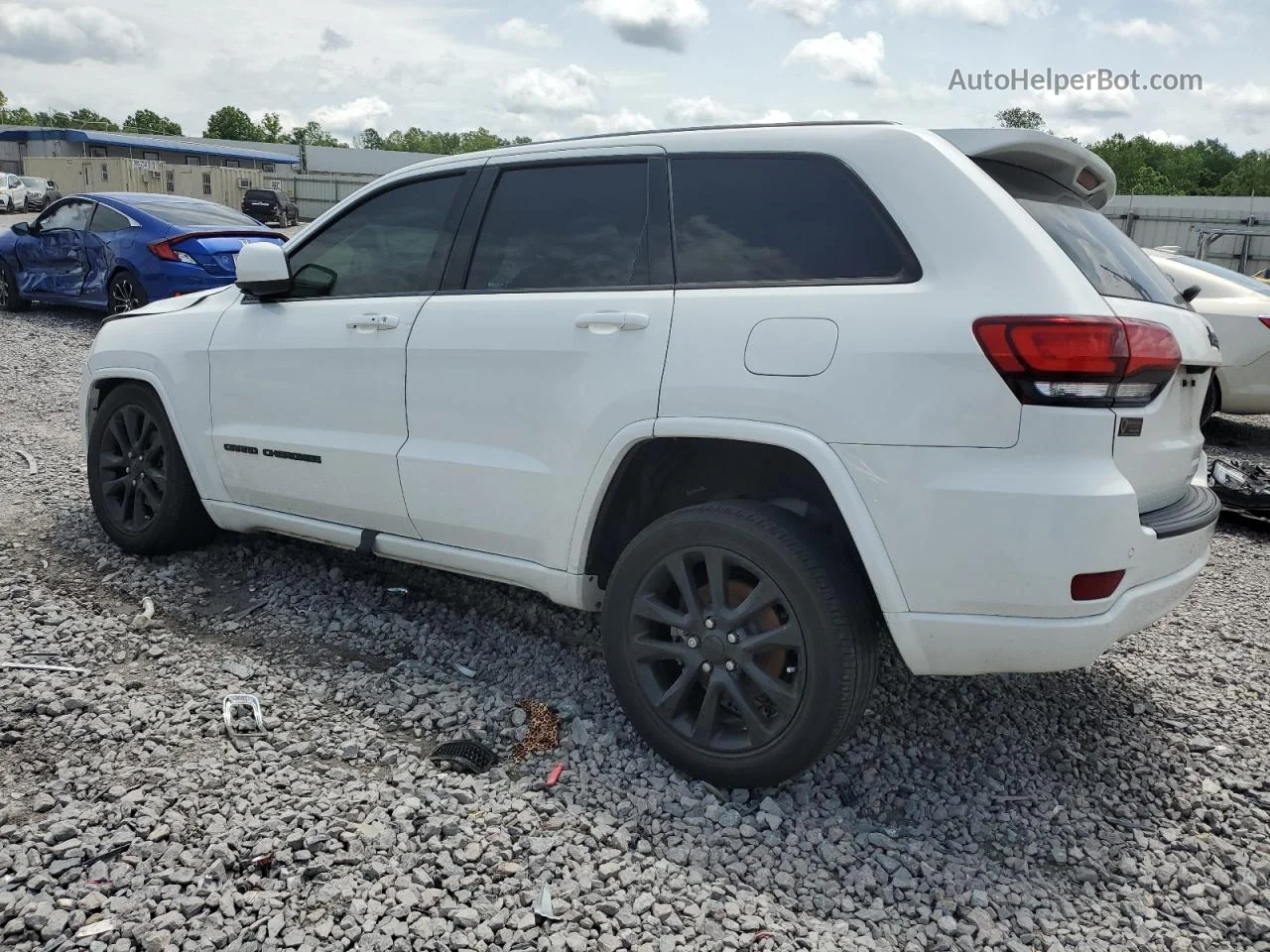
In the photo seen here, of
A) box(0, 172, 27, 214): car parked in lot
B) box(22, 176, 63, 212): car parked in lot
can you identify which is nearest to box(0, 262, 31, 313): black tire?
box(0, 172, 27, 214): car parked in lot

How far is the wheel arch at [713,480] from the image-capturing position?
9.30 ft

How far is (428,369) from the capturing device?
12.1 ft

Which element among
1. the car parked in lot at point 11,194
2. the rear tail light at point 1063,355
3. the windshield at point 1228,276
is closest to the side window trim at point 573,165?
the rear tail light at point 1063,355

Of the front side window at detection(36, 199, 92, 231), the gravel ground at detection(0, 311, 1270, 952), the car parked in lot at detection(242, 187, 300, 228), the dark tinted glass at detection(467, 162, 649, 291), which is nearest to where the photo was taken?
the gravel ground at detection(0, 311, 1270, 952)

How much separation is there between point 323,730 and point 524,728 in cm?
65

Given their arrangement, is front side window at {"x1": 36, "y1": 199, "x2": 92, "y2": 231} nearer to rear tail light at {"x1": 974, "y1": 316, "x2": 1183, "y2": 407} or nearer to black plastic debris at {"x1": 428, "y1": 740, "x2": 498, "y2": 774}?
black plastic debris at {"x1": 428, "y1": 740, "x2": 498, "y2": 774}

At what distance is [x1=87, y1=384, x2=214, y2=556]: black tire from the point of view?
478 cm

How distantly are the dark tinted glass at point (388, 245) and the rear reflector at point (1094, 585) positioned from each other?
2370mm

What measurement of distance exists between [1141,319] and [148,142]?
78624mm

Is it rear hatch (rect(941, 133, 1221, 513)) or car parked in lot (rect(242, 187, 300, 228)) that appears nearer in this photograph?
rear hatch (rect(941, 133, 1221, 513))

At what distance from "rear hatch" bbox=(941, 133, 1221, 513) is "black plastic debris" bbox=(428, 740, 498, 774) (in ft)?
6.61

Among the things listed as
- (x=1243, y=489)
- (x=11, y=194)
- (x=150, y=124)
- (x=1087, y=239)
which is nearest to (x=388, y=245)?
(x=1087, y=239)

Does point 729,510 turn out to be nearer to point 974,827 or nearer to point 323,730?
point 974,827

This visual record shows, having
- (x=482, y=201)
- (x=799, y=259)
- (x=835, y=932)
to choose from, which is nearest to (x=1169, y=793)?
(x=835, y=932)
